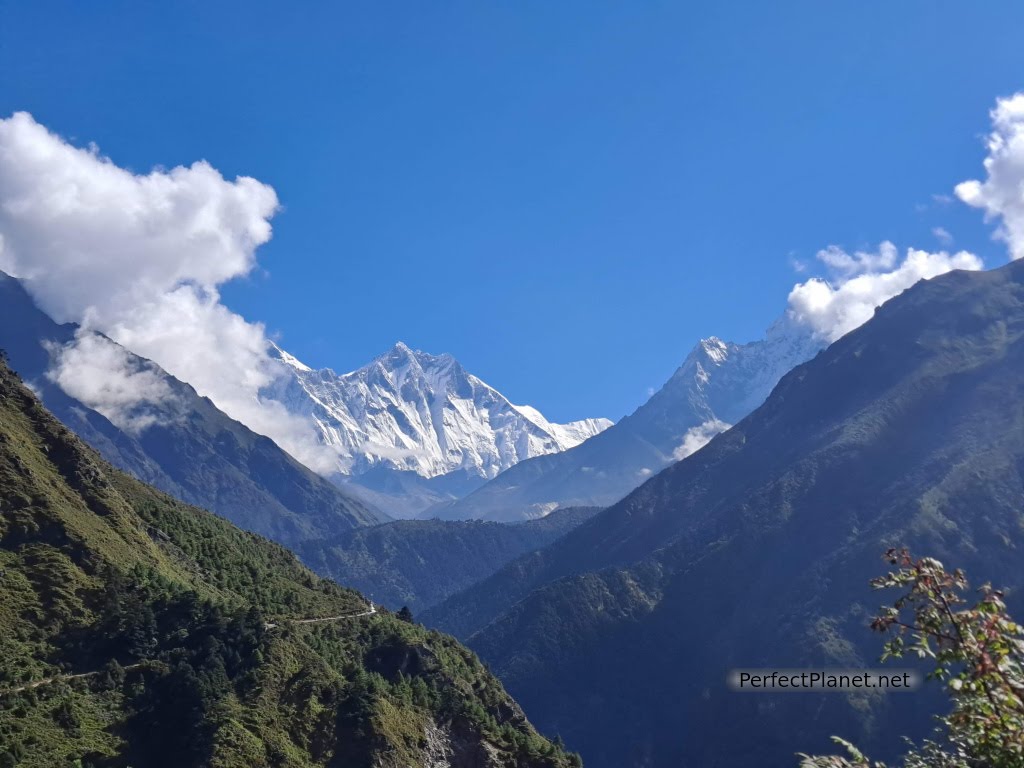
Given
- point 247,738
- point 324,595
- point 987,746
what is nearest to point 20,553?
point 247,738

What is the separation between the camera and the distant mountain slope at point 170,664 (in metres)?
99.2

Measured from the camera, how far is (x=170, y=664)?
11456cm

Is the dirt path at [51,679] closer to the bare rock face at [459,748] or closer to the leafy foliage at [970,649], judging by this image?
the bare rock face at [459,748]

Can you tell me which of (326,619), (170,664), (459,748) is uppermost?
(326,619)

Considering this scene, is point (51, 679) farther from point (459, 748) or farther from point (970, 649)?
point (970, 649)

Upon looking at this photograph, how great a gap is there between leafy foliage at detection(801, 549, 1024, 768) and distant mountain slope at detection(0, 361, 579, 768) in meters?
90.1

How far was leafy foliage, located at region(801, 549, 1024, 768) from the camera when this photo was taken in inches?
762

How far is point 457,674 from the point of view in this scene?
15800 cm

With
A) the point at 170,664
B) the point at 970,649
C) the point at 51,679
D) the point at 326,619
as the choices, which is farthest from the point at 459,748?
the point at 970,649

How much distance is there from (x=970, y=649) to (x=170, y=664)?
114 m

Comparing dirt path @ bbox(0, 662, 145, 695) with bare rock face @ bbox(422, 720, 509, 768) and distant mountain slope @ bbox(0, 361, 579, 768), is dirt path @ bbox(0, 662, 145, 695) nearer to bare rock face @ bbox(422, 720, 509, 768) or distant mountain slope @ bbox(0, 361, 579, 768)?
distant mountain slope @ bbox(0, 361, 579, 768)

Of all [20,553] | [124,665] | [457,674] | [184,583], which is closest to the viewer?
[124,665]

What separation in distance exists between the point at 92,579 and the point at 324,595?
66061 mm

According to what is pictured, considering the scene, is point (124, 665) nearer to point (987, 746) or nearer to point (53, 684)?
point (53, 684)
